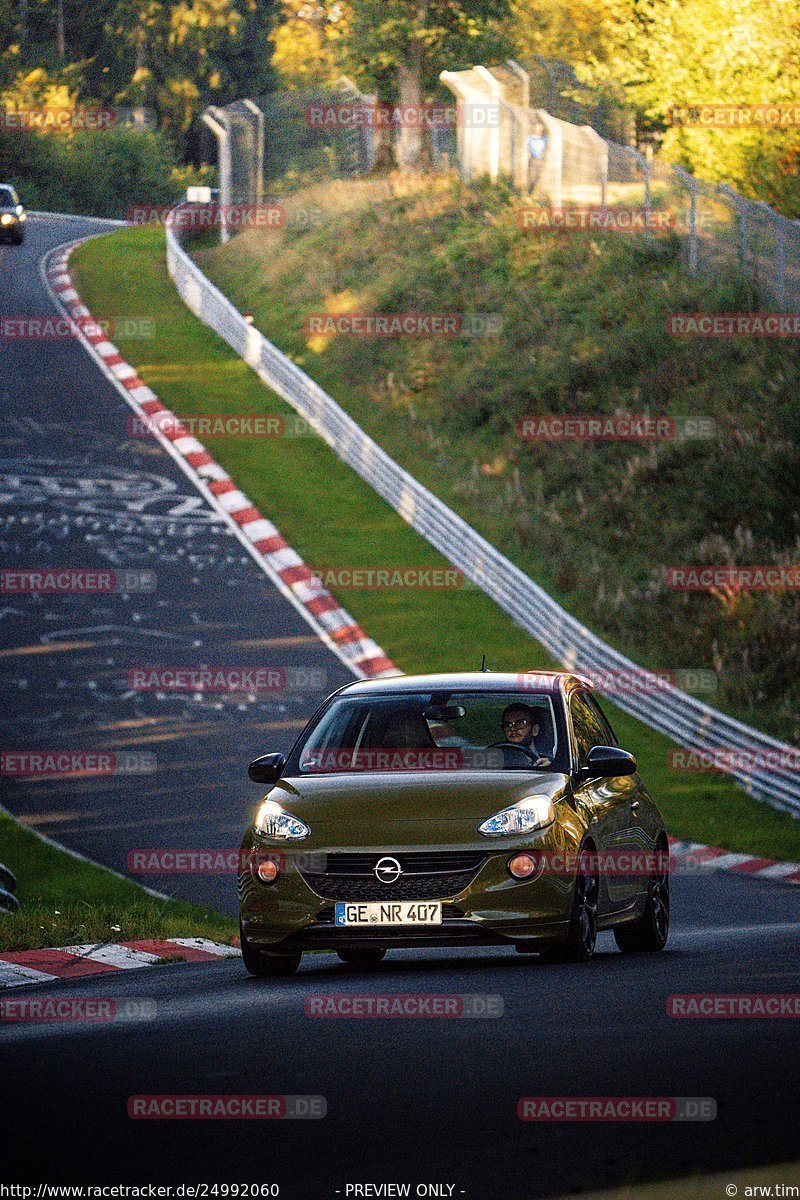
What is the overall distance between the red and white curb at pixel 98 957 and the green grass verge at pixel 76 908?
0.21m

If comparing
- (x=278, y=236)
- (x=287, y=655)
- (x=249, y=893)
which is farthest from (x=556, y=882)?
(x=278, y=236)

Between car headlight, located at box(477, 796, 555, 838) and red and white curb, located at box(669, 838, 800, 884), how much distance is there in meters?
8.01

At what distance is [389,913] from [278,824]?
0.80 meters

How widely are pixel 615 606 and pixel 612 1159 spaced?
72.4 feet

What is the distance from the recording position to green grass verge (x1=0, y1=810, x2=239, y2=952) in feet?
40.9

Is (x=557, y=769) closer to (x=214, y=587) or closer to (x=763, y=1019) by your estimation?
(x=763, y=1019)
